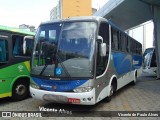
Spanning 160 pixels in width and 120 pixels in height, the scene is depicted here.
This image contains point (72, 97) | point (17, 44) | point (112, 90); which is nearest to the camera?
point (72, 97)

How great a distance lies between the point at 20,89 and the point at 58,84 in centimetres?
282

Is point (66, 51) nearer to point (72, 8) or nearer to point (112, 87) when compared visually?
point (112, 87)

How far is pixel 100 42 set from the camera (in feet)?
24.6

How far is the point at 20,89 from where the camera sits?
954cm

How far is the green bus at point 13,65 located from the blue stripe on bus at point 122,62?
132 inches

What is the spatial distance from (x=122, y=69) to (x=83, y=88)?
442 centimetres

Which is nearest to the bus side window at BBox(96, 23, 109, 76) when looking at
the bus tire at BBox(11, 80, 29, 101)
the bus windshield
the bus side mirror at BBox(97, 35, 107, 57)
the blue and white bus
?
the blue and white bus

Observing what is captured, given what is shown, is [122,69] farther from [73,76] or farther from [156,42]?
[156,42]

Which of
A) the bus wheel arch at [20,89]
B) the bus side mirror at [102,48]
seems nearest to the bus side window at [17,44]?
the bus wheel arch at [20,89]


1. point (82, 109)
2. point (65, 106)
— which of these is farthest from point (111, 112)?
point (65, 106)

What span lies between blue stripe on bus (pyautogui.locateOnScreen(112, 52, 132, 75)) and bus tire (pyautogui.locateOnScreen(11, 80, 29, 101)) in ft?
11.8

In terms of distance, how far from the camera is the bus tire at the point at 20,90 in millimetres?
9312

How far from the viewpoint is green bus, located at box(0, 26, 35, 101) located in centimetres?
873

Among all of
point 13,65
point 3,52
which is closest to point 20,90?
point 13,65
